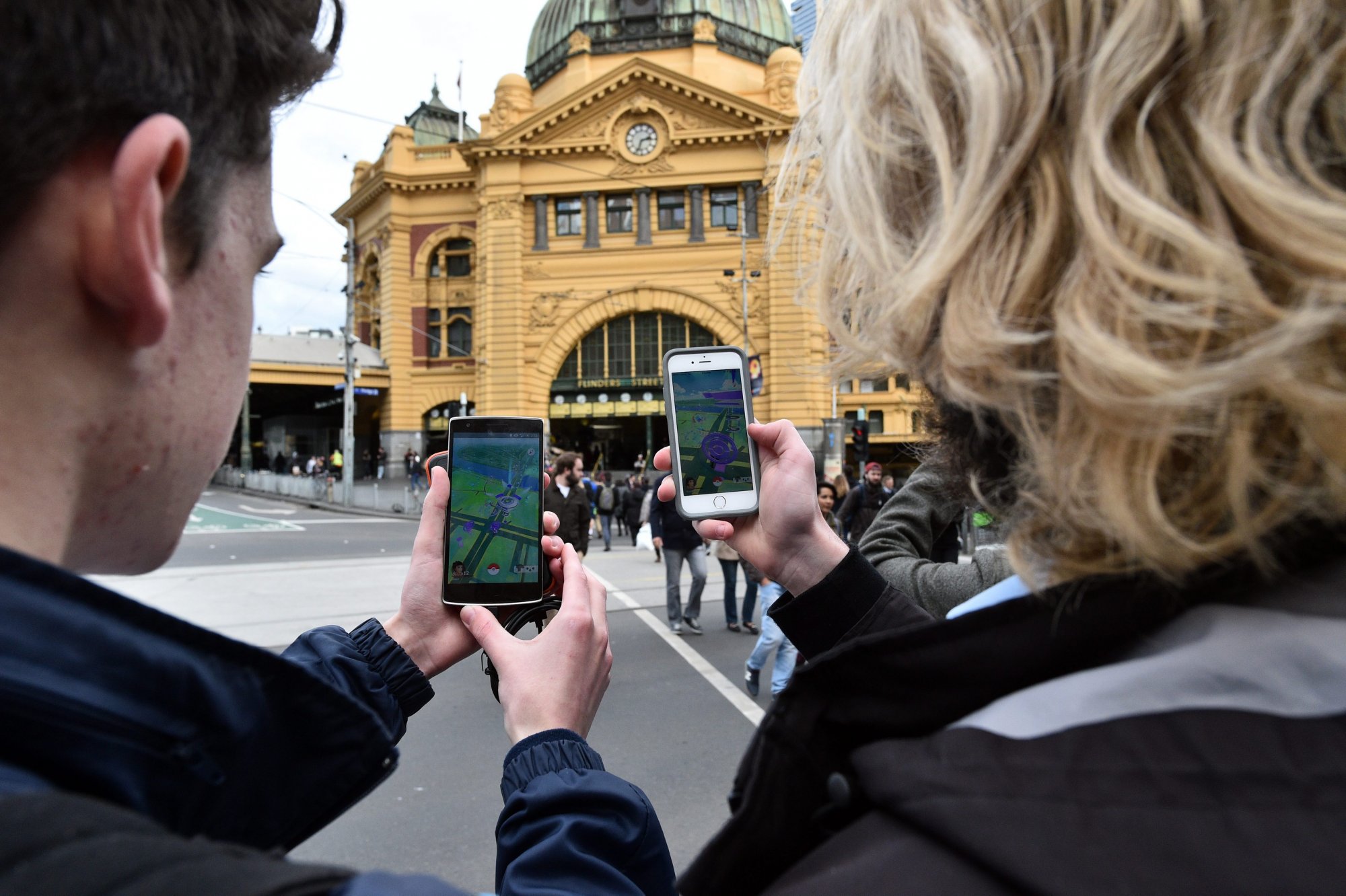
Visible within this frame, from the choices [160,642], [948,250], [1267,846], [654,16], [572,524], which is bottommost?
[572,524]

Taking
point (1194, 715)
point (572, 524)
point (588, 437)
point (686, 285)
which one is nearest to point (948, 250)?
point (1194, 715)

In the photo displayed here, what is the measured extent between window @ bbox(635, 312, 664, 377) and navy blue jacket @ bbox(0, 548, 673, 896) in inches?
1405

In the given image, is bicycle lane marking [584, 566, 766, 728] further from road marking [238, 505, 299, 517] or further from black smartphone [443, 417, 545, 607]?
road marking [238, 505, 299, 517]

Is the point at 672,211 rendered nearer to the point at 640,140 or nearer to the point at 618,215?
the point at 618,215

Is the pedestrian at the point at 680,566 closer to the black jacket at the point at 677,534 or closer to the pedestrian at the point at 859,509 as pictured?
the black jacket at the point at 677,534

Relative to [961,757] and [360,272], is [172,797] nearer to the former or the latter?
[961,757]

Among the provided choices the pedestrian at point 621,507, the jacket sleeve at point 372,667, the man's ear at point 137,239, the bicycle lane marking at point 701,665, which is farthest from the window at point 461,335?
the man's ear at point 137,239

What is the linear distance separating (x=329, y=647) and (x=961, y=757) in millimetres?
1350

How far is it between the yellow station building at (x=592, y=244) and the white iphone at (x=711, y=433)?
3101cm

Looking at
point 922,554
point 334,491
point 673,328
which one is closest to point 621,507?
point 334,491

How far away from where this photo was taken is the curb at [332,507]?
26688 millimetres

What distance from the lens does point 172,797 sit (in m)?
0.82

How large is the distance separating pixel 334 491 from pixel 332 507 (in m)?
2.03

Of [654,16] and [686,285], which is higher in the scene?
[654,16]
